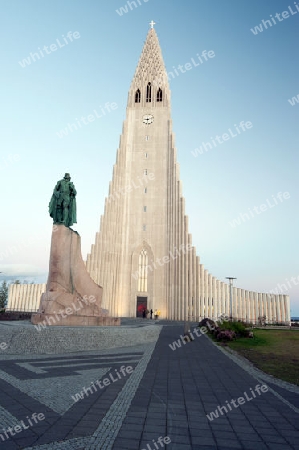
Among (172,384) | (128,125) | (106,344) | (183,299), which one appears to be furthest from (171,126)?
(172,384)

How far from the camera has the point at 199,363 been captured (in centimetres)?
914

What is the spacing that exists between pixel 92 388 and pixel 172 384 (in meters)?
1.77

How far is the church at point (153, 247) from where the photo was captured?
40.2 m

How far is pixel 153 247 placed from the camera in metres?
42.1

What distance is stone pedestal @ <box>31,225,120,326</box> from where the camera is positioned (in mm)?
12852

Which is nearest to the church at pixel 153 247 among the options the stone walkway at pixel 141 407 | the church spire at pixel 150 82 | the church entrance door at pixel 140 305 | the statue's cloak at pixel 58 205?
the church entrance door at pixel 140 305

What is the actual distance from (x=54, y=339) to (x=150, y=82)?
161 ft

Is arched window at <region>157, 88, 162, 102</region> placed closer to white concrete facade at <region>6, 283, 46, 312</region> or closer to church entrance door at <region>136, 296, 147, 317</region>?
church entrance door at <region>136, 296, 147, 317</region>

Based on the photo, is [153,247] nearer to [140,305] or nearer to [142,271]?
[142,271]

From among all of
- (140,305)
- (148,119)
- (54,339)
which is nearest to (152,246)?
(140,305)

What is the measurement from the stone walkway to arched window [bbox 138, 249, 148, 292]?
110 feet

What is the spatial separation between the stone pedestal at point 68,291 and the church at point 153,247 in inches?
996

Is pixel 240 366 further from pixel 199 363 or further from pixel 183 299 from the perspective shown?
pixel 183 299

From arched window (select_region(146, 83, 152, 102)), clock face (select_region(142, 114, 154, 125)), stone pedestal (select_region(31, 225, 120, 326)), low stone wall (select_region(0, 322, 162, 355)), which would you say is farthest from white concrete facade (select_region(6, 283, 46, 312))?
low stone wall (select_region(0, 322, 162, 355))
